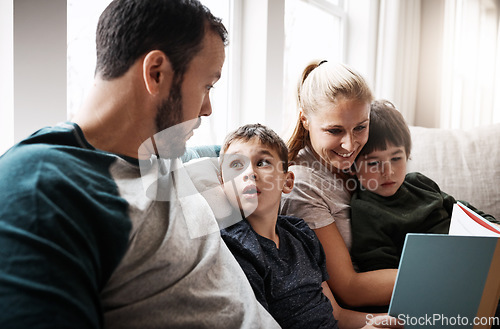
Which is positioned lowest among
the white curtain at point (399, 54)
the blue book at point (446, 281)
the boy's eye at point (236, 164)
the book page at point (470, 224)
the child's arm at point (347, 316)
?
the child's arm at point (347, 316)

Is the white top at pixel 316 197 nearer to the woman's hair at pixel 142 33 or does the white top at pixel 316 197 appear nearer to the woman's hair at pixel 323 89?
the woman's hair at pixel 323 89

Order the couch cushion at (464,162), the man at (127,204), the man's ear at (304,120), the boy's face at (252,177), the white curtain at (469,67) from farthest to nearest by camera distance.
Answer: the white curtain at (469,67)
the couch cushion at (464,162)
the man's ear at (304,120)
the boy's face at (252,177)
the man at (127,204)

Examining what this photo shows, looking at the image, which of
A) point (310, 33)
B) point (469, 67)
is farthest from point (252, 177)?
point (469, 67)

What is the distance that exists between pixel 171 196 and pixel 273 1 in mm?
1322

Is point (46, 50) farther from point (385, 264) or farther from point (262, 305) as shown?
point (385, 264)

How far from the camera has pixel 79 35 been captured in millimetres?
1383

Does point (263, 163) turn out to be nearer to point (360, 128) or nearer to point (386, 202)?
point (360, 128)

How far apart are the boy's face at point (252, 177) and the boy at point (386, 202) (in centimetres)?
36

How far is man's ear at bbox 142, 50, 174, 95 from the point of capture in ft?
2.57

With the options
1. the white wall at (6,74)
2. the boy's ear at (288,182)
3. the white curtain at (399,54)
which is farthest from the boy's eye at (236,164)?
the white curtain at (399,54)

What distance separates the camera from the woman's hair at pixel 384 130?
143cm

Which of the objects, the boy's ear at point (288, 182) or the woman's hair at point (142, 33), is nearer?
the woman's hair at point (142, 33)

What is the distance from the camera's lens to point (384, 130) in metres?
1.44

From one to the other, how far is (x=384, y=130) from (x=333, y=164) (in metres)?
0.21
